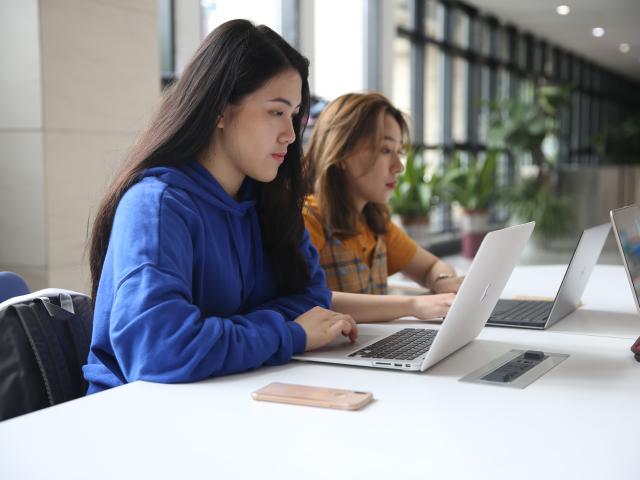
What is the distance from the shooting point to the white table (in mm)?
925

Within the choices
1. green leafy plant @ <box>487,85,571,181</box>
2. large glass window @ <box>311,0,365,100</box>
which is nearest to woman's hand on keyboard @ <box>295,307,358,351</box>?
large glass window @ <box>311,0,365,100</box>

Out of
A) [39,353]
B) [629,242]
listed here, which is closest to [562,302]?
[629,242]

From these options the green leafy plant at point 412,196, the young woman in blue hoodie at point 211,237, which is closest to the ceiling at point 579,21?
the green leafy plant at point 412,196

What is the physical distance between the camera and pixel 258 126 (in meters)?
1.53

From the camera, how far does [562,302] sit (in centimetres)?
184

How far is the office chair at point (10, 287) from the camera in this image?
1.60m

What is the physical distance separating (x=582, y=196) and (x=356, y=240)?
25.0 feet

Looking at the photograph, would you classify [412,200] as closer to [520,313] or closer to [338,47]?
[338,47]

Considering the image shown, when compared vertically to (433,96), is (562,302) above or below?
→ below

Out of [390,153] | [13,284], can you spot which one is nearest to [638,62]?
[390,153]

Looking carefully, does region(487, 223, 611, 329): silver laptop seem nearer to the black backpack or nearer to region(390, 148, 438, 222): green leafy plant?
the black backpack

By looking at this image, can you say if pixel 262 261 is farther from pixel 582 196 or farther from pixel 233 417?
pixel 582 196

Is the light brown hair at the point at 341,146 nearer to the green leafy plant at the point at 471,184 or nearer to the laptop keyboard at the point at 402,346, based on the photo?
the laptop keyboard at the point at 402,346

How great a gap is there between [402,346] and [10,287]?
78 centimetres
